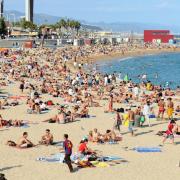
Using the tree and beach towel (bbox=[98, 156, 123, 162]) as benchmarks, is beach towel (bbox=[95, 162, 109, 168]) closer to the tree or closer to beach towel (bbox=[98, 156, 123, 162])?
beach towel (bbox=[98, 156, 123, 162])

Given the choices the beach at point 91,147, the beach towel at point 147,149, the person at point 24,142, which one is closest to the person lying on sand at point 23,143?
the person at point 24,142

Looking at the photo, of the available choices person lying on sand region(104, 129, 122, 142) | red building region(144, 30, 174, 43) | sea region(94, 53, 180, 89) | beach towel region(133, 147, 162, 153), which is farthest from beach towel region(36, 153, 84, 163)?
red building region(144, 30, 174, 43)

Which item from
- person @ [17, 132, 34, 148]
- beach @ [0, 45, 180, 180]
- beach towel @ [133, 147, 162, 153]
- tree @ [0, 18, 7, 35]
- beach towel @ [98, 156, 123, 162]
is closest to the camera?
beach @ [0, 45, 180, 180]

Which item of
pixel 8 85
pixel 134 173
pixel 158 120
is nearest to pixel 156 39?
pixel 8 85

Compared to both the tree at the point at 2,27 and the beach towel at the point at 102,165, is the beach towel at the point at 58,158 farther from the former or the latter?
the tree at the point at 2,27

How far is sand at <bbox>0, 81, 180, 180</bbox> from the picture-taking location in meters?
13.5

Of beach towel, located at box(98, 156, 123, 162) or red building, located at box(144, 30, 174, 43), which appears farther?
red building, located at box(144, 30, 174, 43)

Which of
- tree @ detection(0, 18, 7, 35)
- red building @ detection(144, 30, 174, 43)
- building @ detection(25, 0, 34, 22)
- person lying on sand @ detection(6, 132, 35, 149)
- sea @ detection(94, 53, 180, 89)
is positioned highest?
building @ detection(25, 0, 34, 22)

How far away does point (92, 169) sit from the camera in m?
14.0

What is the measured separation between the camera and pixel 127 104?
1116 inches

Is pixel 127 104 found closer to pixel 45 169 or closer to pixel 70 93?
pixel 70 93

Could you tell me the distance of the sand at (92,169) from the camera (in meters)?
13.5

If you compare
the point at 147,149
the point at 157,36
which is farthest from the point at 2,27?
the point at 147,149

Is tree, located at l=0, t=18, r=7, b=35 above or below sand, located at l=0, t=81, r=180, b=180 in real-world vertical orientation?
above
